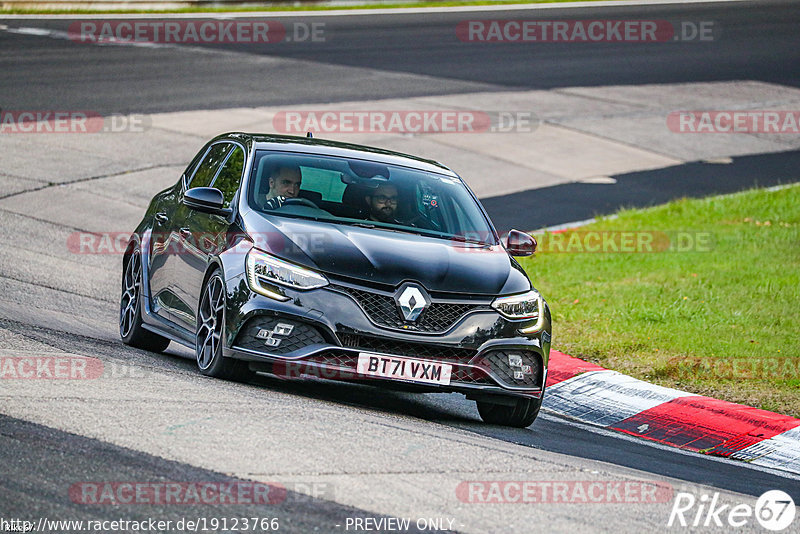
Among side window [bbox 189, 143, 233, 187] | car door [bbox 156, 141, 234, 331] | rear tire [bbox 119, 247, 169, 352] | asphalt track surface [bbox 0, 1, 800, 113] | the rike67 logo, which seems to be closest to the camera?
the rike67 logo

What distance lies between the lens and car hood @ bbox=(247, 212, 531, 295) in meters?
7.93

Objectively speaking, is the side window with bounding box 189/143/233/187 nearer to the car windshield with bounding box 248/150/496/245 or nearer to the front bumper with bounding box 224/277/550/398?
the car windshield with bounding box 248/150/496/245

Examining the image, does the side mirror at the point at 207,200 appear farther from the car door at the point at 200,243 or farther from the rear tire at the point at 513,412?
the rear tire at the point at 513,412

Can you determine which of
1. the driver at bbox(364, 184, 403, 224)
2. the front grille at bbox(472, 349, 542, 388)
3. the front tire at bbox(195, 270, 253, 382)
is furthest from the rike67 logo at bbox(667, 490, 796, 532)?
the driver at bbox(364, 184, 403, 224)

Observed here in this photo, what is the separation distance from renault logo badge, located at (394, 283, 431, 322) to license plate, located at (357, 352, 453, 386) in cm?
27

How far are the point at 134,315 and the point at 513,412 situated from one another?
3.27 meters

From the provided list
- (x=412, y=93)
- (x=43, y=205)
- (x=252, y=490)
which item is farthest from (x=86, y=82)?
(x=252, y=490)

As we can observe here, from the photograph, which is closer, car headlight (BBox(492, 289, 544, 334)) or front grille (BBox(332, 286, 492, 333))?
front grille (BBox(332, 286, 492, 333))

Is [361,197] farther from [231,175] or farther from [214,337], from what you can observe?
[214,337]

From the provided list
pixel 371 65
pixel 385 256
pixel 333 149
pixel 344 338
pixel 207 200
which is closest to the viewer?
pixel 344 338

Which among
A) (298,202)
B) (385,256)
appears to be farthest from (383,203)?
(385,256)

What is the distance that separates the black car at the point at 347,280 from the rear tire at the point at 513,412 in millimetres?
11

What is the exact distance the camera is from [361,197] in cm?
902

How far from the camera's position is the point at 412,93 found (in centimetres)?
2591
